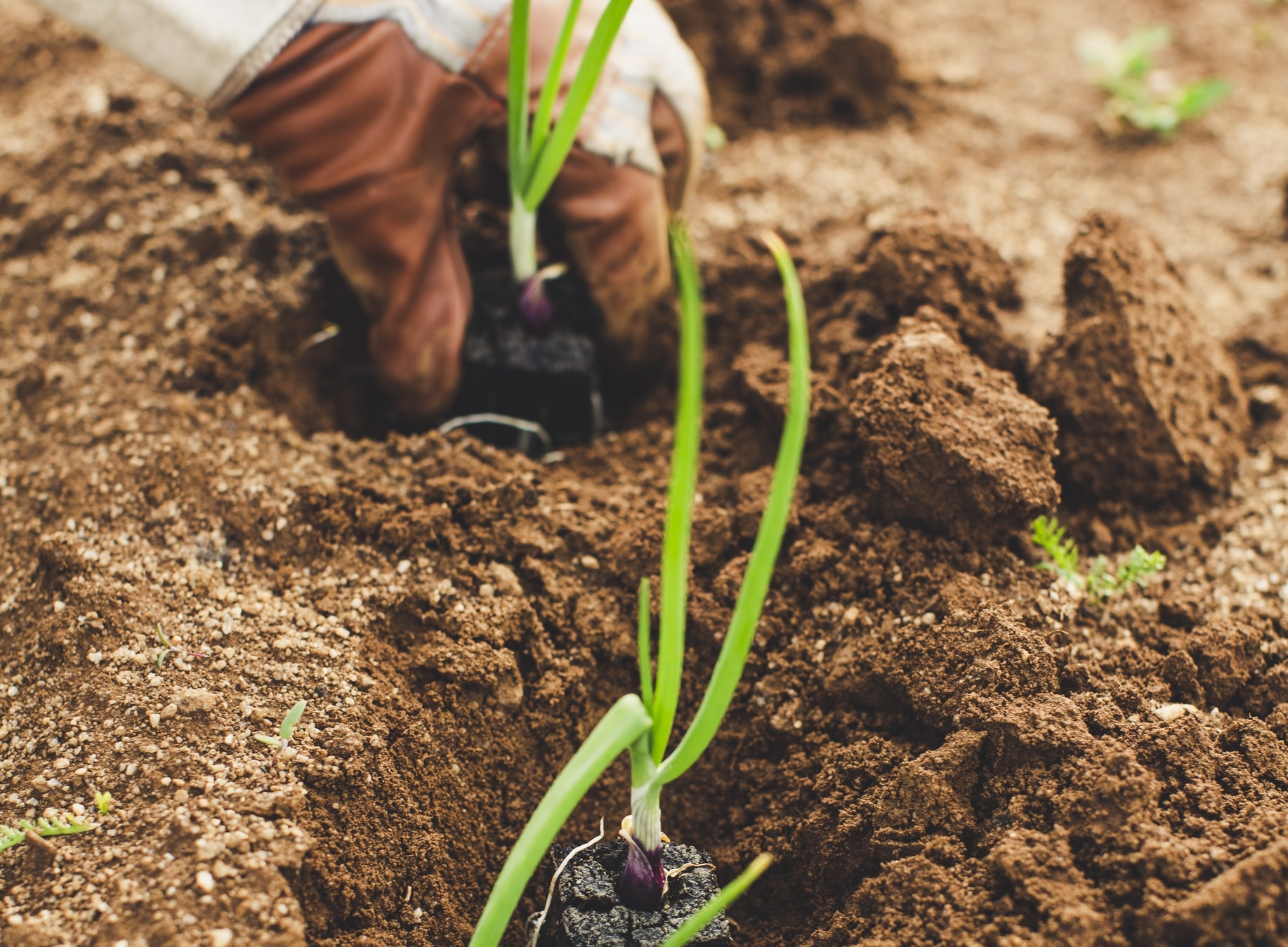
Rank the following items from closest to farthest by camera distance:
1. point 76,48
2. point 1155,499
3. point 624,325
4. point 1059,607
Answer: point 1059,607
point 1155,499
point 624,325
point 76,48

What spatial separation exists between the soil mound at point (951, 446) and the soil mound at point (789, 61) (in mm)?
1099

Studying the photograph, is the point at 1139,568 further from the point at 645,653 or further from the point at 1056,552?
the point at 645,653

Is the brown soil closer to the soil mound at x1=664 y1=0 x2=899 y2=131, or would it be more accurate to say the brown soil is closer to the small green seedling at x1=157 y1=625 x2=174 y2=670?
the small green seedling at x1=157 y1=625 x2=174 y2=670

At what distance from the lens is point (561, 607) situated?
4.18ft

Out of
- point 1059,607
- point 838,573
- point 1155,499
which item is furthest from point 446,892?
point 1155,499

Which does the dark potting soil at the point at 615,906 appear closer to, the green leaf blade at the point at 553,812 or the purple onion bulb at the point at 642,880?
the purple onion bulb at the point at 642,880

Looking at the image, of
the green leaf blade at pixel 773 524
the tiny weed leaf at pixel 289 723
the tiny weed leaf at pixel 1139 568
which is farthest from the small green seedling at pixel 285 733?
the tiny weed leaf at pixel 1139 568

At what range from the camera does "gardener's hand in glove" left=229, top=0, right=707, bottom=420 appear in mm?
1327

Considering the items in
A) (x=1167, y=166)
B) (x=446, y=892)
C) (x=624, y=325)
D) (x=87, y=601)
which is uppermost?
(x=1167, y=166)

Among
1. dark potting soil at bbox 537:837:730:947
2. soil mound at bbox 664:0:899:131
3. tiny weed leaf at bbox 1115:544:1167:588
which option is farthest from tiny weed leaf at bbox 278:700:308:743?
soil mound at bbox 664:0:899:131

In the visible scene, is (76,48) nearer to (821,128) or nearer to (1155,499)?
(821,128)

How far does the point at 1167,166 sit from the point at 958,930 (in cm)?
183

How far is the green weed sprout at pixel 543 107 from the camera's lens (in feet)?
3.84

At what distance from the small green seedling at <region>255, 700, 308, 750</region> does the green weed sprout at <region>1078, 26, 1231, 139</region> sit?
2.10m
